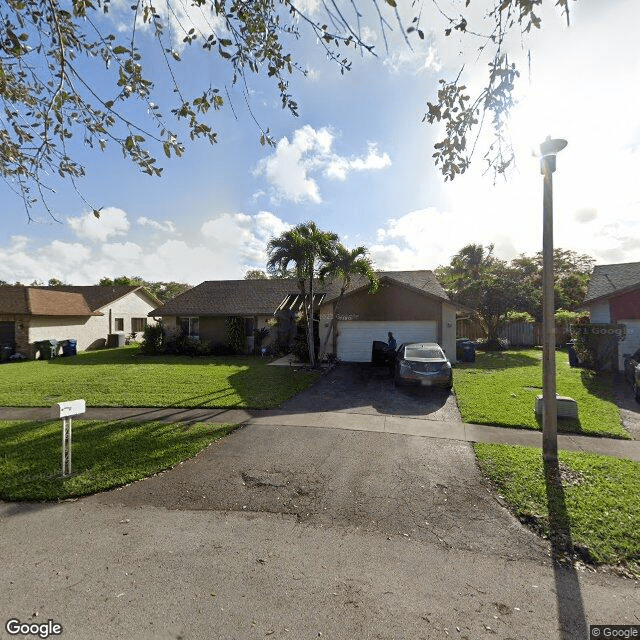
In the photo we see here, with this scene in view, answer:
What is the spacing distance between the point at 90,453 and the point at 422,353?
9.58m

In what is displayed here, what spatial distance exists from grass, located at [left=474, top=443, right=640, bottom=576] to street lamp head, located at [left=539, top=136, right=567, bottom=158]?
5.36 metres

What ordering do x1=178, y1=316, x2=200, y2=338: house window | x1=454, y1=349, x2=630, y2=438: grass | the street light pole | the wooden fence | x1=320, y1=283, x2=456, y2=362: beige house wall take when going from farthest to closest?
the wooden fence
x1=178, y1=316, x2=200, y2=338: house window
x1=320, y1=283, x2=456, y2=362: beige house wall
x1=454, y1=349, x2=630, y2=438: grass
the street light pole

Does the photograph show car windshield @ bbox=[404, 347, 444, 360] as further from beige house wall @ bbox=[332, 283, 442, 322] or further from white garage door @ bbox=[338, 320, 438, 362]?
beige house wall @ bbox=[332, 283, 442, 322]

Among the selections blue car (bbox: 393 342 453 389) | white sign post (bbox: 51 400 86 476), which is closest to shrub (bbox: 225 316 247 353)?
blue car (bbox: 393 342 453 389)

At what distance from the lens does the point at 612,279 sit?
55.2ft

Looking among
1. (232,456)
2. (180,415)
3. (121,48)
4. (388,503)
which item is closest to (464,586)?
(388,503)

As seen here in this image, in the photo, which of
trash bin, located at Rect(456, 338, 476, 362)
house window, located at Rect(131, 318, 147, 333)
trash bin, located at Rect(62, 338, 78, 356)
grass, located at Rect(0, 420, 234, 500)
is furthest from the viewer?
house window, located at Rect(131, 318, 147, 333)

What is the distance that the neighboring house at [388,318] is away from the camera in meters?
16.8

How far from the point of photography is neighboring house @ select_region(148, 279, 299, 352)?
21.9 m

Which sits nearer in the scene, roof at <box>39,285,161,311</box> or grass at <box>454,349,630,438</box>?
grass at <box>454,349,630,438</box>

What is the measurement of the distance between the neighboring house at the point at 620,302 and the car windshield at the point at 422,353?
844cm

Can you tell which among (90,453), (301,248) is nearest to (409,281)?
(301,248)

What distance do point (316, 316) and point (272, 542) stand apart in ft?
52.6

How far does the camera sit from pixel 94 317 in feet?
87.1
